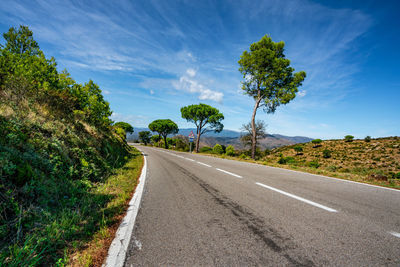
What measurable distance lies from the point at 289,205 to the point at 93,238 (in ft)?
11.8

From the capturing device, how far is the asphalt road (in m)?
1.93

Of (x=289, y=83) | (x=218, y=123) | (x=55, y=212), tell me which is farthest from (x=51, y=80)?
(x=218, y=123)

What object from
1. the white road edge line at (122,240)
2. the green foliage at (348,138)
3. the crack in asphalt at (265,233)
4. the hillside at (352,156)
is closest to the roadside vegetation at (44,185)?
the white road edge line at (122,240)

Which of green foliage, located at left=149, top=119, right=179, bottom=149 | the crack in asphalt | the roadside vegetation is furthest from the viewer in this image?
green foliage, located at left=149, top=119, right=179, bottom=149

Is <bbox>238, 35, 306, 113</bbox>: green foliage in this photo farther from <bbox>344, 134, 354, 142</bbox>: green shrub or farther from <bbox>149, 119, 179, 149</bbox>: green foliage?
<bbox>149, 119, 179, 149</bbox>: green foliage

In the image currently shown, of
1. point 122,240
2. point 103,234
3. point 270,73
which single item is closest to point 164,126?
point 270,73

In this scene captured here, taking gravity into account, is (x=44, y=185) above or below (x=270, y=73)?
below

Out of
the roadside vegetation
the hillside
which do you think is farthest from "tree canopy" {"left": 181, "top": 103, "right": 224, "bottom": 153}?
the roadside vegetation

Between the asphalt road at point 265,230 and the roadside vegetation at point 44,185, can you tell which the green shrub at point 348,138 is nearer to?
the asphalt road at point 265,230

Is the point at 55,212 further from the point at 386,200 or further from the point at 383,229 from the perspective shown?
the point at 386,200

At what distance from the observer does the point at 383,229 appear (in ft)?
8.55

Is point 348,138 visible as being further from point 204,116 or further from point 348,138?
point 204,116

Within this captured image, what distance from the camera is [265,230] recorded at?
8.42 ft

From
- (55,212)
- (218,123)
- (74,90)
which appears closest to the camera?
(55,212)
